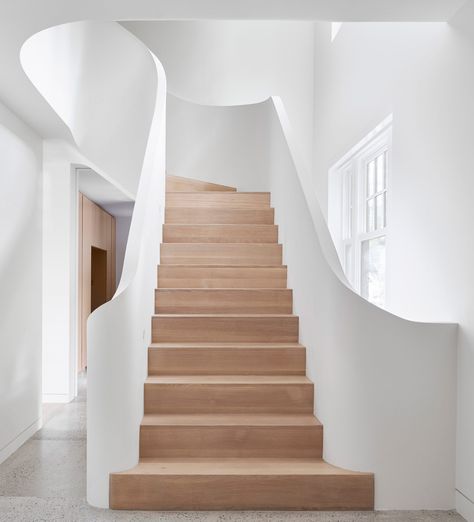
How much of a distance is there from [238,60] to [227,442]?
18.5ft

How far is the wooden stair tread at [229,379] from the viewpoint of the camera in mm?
3533

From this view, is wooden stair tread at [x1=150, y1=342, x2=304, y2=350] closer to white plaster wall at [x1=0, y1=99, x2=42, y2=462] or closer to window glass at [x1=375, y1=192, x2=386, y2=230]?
white plaster wall at [x1=0, y1=99, x2=42, y2=462]

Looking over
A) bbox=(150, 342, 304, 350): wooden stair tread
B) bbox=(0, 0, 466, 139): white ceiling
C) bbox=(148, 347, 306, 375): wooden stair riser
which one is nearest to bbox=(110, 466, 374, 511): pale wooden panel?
bbox=(148, 347, 306, 375): wooden stair riser

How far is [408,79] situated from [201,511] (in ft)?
9.94

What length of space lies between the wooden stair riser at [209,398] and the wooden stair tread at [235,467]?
1.20 feet

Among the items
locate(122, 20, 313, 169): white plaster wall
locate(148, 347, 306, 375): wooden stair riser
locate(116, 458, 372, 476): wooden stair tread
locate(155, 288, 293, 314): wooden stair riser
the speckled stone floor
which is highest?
locate(122, 20, 313, 169): white plaster wall

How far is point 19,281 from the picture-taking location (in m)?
4.50

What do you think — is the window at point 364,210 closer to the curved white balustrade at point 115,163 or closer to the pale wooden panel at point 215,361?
the pale wooden panel at point 215,361

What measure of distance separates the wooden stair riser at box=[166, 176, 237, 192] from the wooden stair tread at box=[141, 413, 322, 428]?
3449 millimetres

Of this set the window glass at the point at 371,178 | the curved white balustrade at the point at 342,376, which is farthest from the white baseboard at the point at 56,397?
the window glass at the point at 371,178

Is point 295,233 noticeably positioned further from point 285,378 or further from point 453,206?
point 453,206

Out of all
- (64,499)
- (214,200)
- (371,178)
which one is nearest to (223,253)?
(214,200)

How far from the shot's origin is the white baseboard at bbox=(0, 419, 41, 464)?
13.2 ft

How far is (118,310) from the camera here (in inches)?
116
